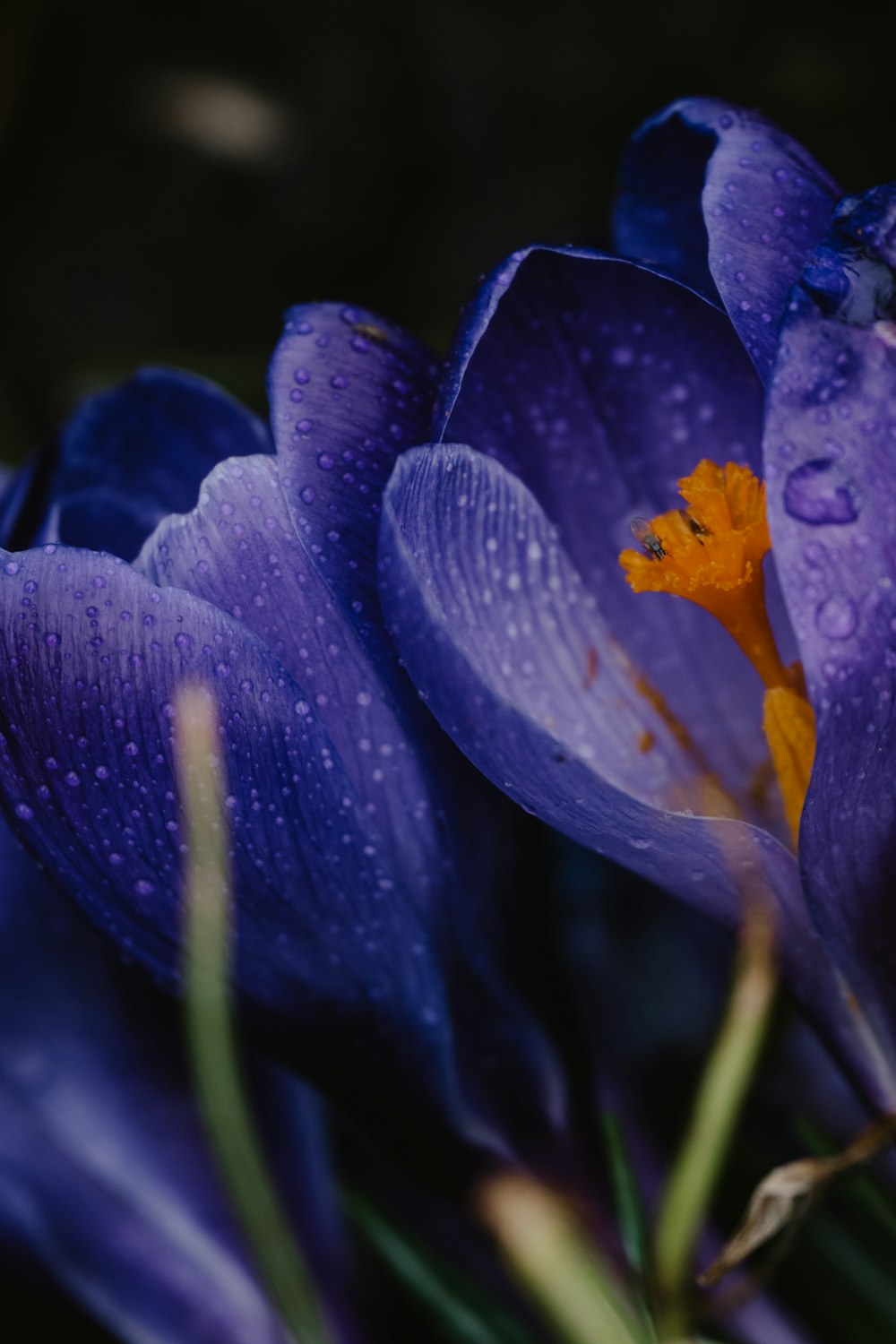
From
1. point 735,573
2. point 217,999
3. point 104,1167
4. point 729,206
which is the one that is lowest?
point 104,1167

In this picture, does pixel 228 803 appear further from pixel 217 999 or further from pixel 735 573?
pixel 735 573

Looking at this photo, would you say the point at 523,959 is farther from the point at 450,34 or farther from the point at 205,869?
the point at 450,34

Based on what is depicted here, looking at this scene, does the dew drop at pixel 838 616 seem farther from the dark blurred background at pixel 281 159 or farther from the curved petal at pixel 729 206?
the dark blurred background at pixel 281 159

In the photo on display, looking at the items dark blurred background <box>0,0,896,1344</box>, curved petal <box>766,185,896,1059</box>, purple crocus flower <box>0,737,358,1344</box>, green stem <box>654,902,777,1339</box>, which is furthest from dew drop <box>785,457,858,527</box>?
dark blurred background <box>0,0,896,1344</box>

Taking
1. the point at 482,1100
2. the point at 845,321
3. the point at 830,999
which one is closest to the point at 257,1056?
the point at 482,1100

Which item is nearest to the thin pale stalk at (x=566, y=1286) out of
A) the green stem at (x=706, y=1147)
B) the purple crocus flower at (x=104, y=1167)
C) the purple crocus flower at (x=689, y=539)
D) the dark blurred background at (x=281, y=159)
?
the green stem at (x=706, y=1147)

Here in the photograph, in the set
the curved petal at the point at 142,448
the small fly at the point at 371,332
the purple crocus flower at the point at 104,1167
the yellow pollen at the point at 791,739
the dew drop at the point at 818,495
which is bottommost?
the purple crocus flower at the point at 104,1167

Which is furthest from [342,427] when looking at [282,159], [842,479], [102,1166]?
[282,159]
